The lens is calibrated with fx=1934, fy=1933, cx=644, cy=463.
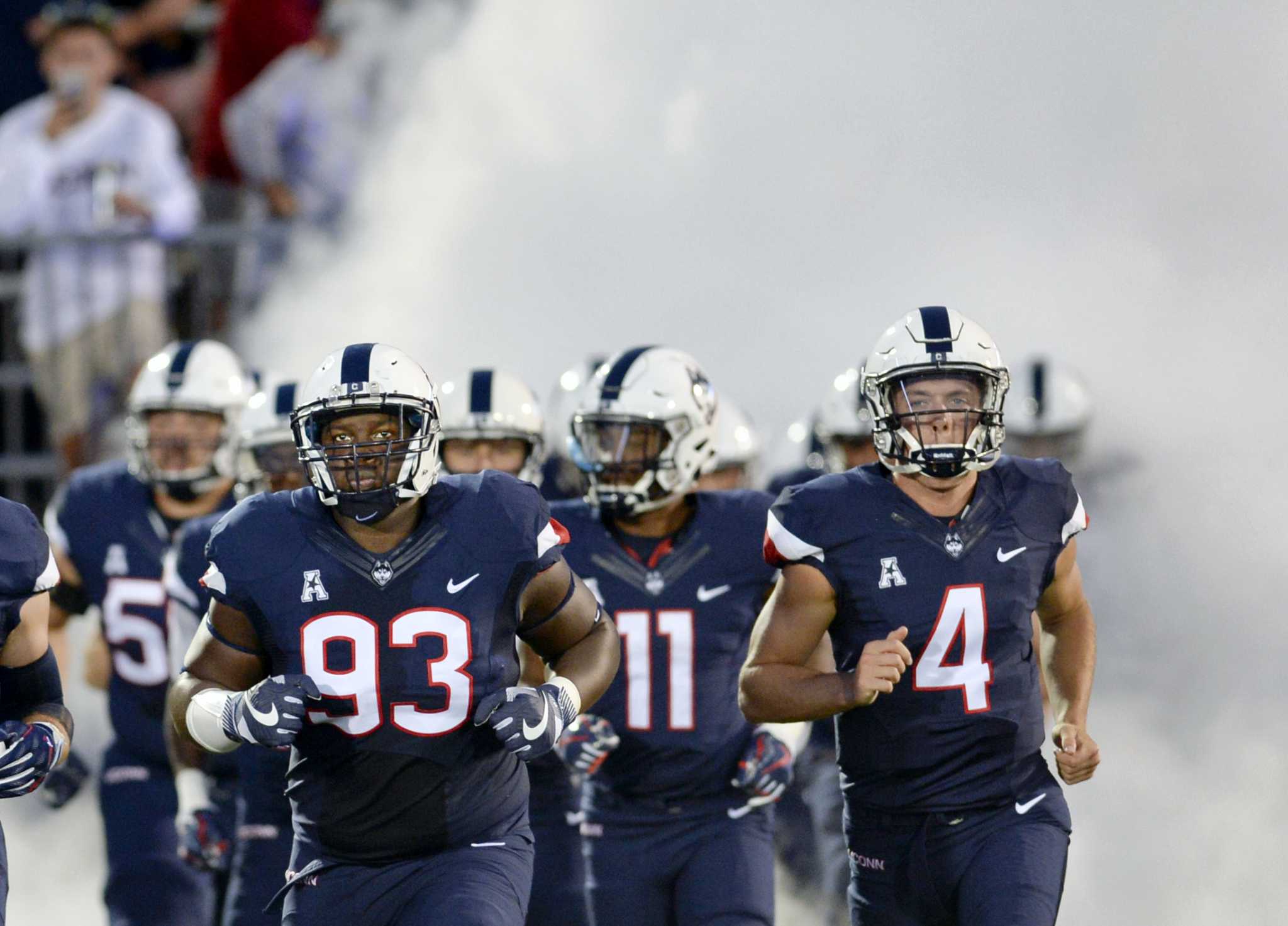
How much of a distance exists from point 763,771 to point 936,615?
71cm

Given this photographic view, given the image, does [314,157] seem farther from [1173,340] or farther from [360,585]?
[360,585]

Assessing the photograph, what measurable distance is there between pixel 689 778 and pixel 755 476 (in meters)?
2.29

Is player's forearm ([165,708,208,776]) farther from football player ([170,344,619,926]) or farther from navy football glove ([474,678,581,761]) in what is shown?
navy football glove ([474,678,581,761])

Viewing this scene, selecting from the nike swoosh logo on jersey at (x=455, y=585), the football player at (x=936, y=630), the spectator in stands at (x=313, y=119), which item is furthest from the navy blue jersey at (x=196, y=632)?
the spectator in stands at (x=313, y=119)

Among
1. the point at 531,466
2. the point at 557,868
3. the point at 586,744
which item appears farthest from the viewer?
the point at 531,466

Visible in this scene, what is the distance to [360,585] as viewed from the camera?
3564 millimetres

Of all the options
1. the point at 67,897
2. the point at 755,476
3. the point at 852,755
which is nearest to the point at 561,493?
the point at 755,476

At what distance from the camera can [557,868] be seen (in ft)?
15.8

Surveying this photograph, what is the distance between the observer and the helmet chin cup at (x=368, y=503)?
141 inches

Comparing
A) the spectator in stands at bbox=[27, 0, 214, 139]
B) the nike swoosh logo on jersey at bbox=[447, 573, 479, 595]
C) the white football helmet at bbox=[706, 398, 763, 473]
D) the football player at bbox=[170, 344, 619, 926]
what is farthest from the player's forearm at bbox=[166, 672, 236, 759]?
the spectator in stands at bbox=[27, 0, 214, 139]

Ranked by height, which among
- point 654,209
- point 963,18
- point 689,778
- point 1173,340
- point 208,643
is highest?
point 963,18

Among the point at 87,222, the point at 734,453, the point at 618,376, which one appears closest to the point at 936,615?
the point at 618,376

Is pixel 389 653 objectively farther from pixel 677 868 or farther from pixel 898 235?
pixel 898 235

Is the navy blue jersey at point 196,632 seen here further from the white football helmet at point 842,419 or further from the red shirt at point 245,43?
the red shirt at point 245,43
